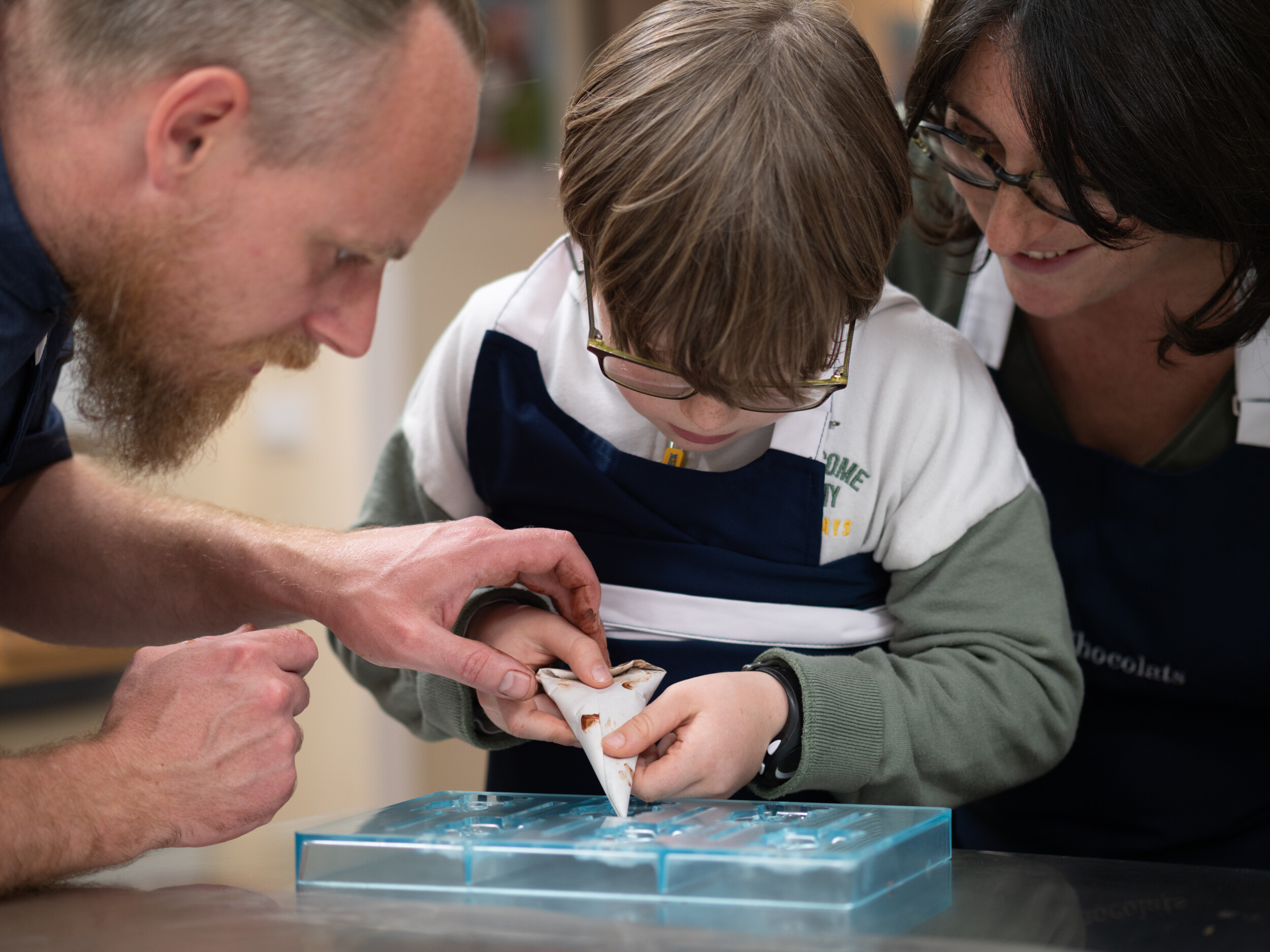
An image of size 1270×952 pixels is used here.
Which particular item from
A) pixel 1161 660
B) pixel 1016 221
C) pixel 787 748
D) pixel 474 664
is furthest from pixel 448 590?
pixel 1161 660

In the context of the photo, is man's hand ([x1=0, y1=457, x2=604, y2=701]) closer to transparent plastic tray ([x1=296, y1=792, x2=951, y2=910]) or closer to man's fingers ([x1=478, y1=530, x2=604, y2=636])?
man's fingers ([x1=478, y1=530, x2=604, y2=636])

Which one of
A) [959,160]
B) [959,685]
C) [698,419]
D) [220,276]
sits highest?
[959,160]

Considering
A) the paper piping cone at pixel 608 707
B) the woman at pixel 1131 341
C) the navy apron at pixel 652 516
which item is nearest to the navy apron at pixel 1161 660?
the woman at pixel 1131 341

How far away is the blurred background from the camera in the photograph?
262 centimetres

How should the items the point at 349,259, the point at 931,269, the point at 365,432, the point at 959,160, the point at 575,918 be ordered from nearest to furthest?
the point at 575,918
the point at 349,259
the point at 959,160
the point at 931,269
the point at 365,432

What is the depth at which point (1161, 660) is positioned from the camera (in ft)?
3.72

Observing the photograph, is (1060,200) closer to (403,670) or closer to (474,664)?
(474,664)

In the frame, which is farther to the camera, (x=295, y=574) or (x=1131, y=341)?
(x=1131, y=341)

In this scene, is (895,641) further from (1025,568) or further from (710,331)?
(710,331)

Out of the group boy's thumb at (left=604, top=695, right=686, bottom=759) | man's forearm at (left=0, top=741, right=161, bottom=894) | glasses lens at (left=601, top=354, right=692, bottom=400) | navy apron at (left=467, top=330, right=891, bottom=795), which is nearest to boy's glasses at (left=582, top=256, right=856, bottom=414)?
glasses lens at (left=601, top=354, right=692, bottom=400)

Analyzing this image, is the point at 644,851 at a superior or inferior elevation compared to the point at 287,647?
inferior

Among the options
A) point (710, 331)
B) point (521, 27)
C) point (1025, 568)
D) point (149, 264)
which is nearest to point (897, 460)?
point (1025, 568)

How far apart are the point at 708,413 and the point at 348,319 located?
0.28 metres

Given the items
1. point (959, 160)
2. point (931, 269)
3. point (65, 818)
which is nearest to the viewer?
point (65, 818)
